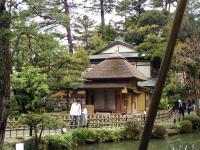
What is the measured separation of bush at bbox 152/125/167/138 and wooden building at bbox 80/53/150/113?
24.0ft

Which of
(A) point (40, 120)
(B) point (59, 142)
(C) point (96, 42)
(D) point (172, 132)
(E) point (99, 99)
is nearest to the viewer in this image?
(A) point (40, 120)

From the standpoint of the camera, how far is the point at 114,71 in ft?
109

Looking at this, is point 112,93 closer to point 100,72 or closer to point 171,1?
point 100,72

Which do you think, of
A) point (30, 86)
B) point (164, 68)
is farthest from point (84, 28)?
point (164, 68)

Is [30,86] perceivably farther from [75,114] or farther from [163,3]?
[163,3]

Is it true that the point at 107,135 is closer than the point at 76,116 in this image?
Yes

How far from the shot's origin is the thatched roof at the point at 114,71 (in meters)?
32.5

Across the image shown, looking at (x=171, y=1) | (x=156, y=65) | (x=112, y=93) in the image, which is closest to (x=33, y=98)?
(x=112, y=93)

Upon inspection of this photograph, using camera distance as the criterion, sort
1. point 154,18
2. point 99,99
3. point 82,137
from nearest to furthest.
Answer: point 82,137, point 99,99, point 154,18

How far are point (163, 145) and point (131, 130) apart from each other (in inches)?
111

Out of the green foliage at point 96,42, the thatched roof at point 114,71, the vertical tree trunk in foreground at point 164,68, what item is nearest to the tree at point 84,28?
the green foliage at point 96,42

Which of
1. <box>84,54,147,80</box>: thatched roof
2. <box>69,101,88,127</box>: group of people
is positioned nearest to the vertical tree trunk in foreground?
<box>69,101,88,127</box>: group of people

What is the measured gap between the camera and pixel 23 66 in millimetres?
20484

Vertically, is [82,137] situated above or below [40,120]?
below
